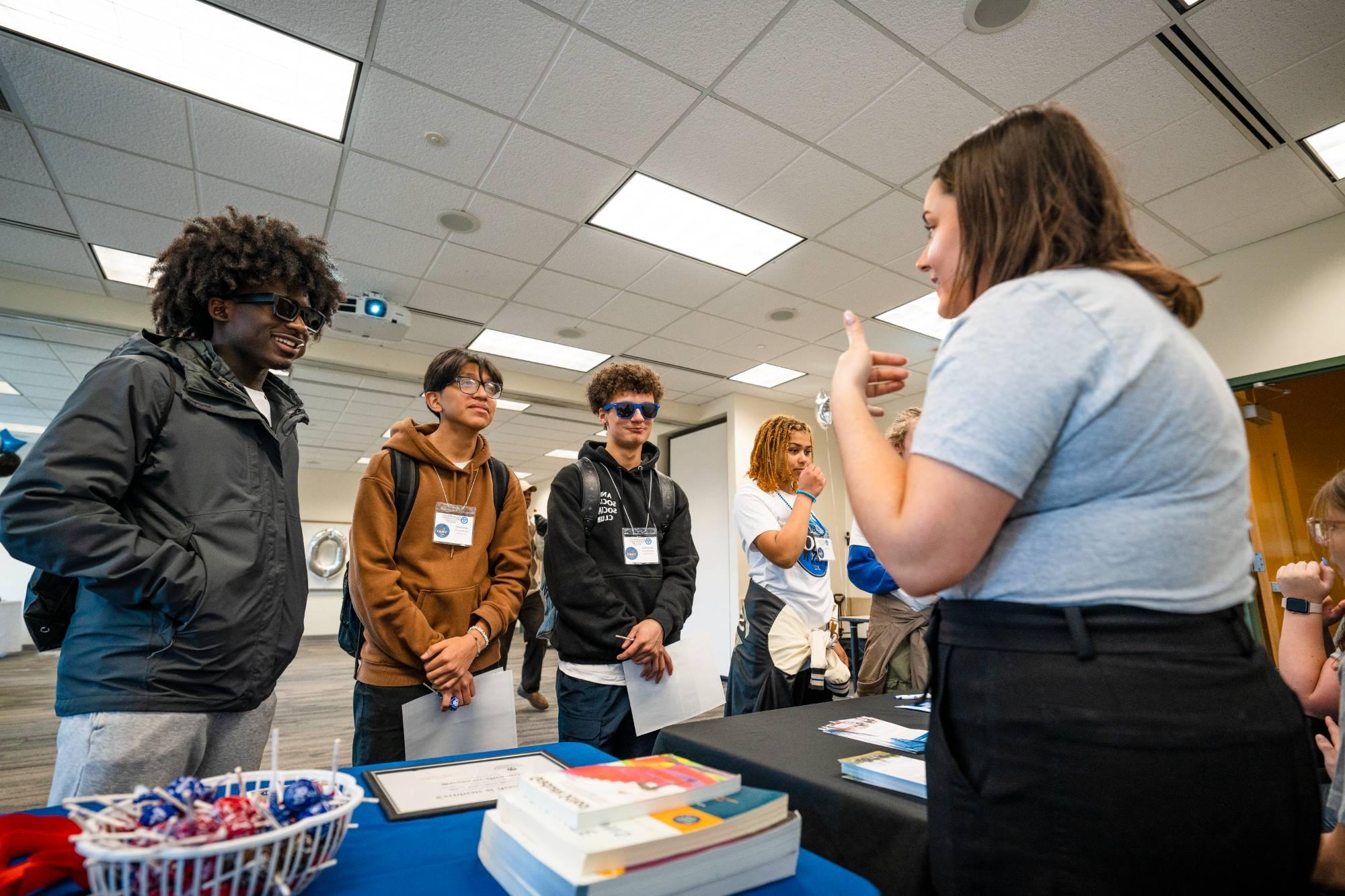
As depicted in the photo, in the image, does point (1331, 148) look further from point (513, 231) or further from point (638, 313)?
point (513, 231)

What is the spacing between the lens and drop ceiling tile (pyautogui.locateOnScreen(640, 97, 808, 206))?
2889mm

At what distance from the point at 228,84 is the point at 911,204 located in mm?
3398

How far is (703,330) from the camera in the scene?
536 cm

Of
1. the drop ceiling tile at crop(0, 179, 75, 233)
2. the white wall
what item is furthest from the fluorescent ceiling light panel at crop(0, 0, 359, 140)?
the white wall

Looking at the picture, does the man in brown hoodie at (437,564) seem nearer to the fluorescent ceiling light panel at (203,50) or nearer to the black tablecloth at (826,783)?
the black tablecloth at (826,783)

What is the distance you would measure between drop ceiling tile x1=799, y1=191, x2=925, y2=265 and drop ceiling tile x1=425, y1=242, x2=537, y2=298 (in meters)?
1.99

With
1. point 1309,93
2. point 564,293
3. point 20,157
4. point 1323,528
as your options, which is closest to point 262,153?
point 20,157

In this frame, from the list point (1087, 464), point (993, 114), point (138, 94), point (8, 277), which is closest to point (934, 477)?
point (1087, 464)

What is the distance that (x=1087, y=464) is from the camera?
534mm

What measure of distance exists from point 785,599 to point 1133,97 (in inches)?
106

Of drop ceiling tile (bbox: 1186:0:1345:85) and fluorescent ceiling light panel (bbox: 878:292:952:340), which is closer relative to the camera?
drop ceiling tile (bbox: 1186:0:1345:85)

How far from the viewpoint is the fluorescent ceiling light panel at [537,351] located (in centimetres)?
561

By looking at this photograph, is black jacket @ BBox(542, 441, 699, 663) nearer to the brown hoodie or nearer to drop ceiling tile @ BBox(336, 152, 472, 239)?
the brown hoodie

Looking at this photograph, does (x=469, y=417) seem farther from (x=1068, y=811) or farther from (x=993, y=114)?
(x=993, y=114)
